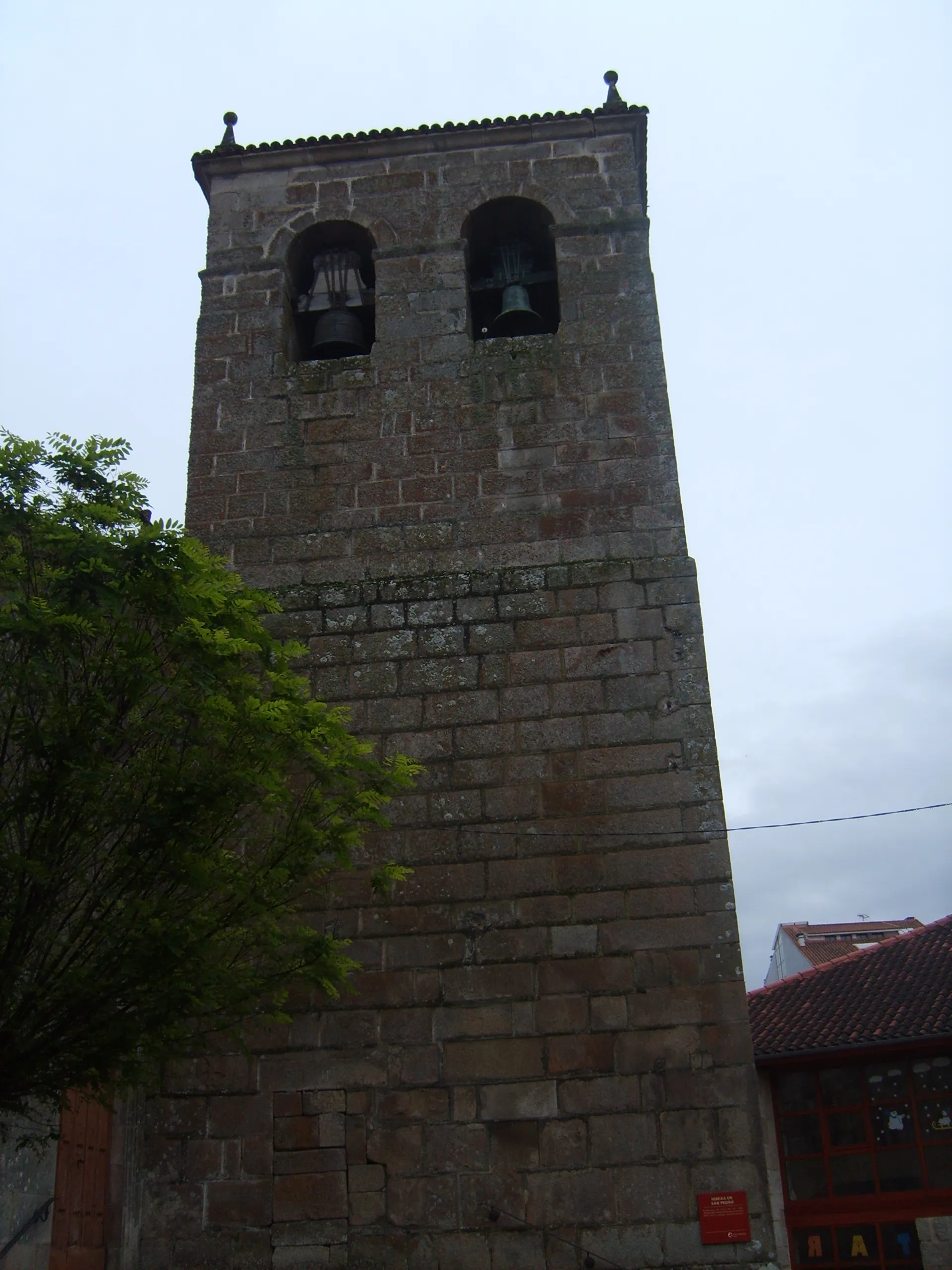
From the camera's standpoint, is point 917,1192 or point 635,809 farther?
point 917,1192

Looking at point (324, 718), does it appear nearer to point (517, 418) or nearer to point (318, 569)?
point (318, 569)

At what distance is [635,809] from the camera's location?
6953 mm

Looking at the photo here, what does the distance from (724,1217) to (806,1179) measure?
8.29 m

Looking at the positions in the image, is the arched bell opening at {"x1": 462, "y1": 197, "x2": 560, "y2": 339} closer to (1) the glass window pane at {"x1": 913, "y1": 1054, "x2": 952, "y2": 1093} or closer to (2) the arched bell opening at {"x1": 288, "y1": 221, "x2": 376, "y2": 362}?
(2) the arched bell opening at {"x1": 288, "y1": 221, "x2": 376, "y2": 362}

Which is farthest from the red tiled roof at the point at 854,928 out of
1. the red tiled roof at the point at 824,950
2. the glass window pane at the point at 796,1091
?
the glass window pane at the point at 796,1091

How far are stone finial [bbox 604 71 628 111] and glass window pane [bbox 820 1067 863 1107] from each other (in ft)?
32.9

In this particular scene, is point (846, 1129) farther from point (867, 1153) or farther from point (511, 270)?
point (511, 270)

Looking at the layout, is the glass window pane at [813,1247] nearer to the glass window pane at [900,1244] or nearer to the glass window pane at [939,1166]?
the glass window pane at [900,1244]

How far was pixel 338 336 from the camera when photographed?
8820mm

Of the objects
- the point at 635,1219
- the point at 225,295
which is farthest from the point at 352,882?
the point at 225,295

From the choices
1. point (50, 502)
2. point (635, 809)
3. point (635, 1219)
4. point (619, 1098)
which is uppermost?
point (50, 502)

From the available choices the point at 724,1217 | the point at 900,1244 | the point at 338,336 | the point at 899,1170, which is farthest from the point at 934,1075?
the point at 338,336

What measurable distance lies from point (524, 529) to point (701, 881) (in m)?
2.48

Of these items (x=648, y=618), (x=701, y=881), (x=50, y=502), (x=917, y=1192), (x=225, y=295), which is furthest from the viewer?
(x=917, y=1192)
